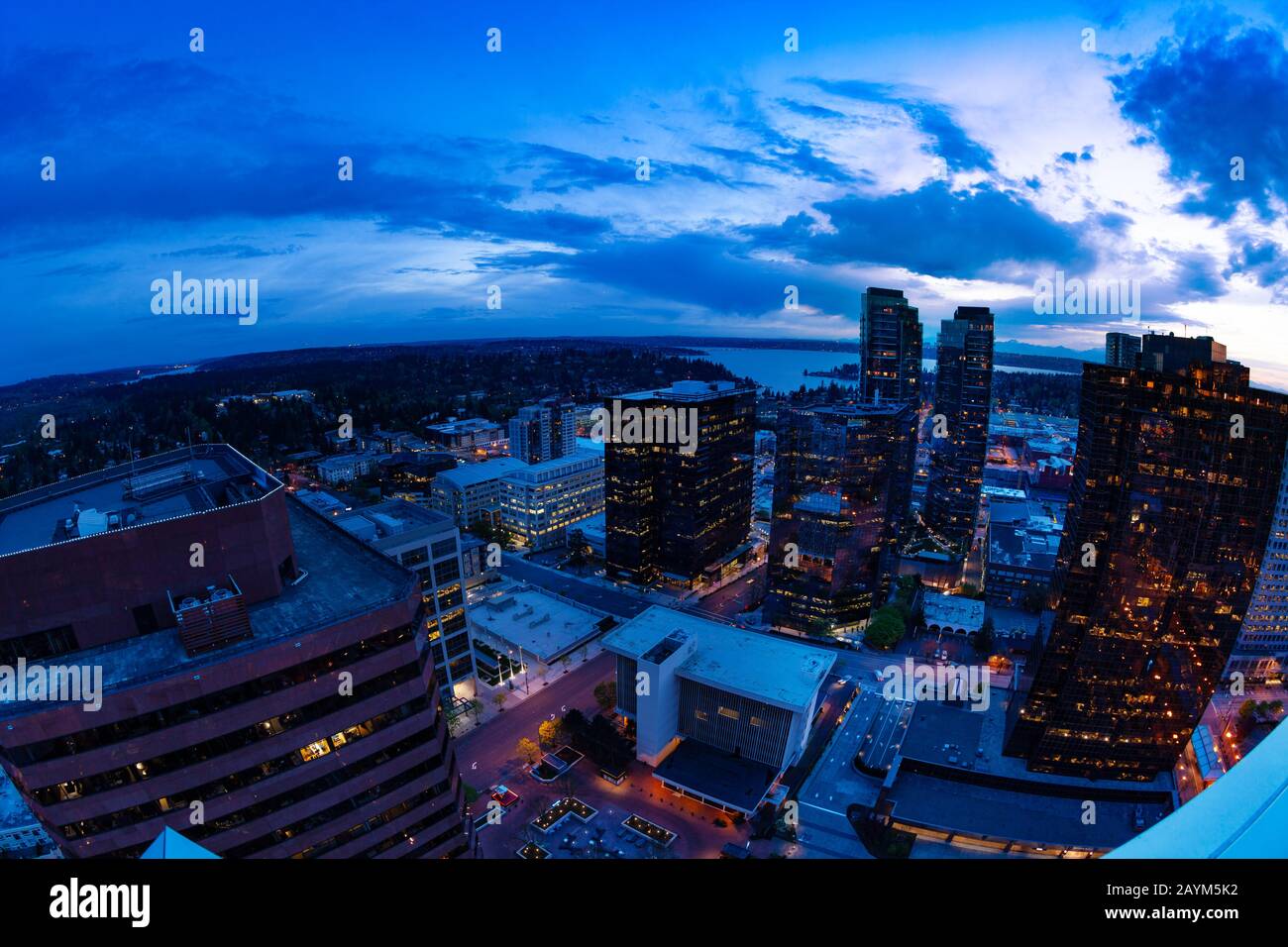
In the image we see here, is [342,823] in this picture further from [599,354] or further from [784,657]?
[599,354]

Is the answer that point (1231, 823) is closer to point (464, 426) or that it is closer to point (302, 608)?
point (302, 608)

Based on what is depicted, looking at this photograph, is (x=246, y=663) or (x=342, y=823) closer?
(x=246, y=663)

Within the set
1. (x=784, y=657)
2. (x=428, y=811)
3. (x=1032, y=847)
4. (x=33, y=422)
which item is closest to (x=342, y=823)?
(x=428, y=811)

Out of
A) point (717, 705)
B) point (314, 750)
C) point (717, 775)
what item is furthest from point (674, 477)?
point (314, 750)

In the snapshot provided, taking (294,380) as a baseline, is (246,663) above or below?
below

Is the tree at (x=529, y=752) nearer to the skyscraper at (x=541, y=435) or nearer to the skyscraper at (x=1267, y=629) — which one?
the skyscraper at (x=1267, y=629)

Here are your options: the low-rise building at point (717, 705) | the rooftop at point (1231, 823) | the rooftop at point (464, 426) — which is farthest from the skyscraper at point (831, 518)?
the rooftop at point (464, 426)
